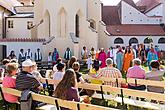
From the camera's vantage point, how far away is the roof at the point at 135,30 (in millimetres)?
47156

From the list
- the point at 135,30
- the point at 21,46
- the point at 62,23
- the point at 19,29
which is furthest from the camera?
the point at 135,30

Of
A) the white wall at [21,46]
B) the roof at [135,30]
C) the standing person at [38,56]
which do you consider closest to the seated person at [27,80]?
the standing person at [38,56]

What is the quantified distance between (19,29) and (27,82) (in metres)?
31.4

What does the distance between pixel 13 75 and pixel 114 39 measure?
3697 centimetres

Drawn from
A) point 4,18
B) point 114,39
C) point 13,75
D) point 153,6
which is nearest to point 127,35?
point 114,39

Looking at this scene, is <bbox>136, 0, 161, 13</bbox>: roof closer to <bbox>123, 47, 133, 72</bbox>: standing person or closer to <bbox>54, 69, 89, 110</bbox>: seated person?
<bbox>123, 47, 133, 72</bbox>: standing person

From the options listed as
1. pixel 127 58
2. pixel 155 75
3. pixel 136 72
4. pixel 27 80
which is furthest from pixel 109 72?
pixel 127 58

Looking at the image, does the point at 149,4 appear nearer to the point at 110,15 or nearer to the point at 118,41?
the point at 110,15

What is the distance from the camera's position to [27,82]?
8203mm

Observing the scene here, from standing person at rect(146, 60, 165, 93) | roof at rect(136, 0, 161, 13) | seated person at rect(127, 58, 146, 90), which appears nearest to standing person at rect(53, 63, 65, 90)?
seated person at rect(127, 58, 146, 90)

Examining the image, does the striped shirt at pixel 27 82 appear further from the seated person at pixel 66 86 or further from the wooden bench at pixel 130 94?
the wooden bench at pixel 130 94

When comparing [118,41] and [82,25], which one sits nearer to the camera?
[82,25]

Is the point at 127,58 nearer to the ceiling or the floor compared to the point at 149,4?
nearer to the floor

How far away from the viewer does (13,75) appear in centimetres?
891
